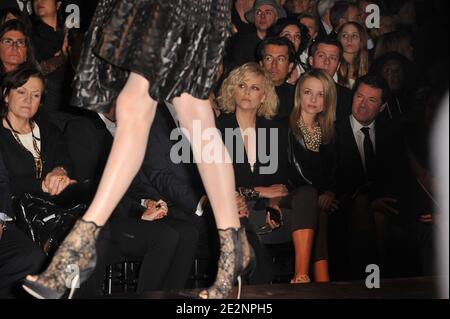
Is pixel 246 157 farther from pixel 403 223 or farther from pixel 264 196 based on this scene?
pixel 403 223

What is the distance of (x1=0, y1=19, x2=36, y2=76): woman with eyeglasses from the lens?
316 centimetres

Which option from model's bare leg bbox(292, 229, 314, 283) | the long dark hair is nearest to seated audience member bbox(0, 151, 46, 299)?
the long dark hair

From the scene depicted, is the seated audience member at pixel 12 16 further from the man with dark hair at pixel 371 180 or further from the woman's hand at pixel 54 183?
the man with dark hair at pixel 371 180

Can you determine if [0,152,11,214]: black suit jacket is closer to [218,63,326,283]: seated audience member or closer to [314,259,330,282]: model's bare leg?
[218,63,326,283]: seated audience member

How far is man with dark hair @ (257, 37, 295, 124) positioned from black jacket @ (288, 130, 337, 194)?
7.3 inches

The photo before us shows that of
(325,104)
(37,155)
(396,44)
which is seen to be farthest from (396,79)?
(37,155)

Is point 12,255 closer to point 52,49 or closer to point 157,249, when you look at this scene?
point 157,249

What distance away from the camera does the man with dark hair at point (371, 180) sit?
324 cm

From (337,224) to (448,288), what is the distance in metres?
1.08

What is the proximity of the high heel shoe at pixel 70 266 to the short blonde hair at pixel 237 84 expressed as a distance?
1.69 m

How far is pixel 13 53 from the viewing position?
316 centimetres

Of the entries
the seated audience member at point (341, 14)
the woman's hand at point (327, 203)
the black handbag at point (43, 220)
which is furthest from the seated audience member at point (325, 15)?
the black handbag at point (43, 220)

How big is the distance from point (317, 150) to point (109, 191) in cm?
181

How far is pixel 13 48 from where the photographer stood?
3.16 meters
